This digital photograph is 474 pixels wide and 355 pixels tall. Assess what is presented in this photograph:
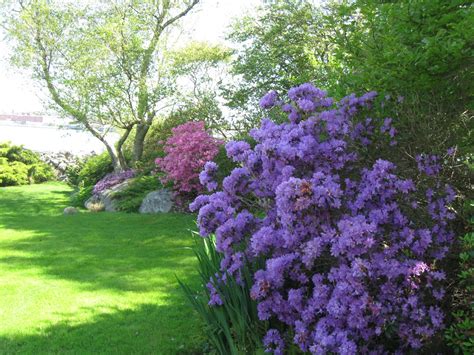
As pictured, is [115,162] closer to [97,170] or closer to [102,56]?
[97,170]

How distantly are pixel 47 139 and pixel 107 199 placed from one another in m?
20.3

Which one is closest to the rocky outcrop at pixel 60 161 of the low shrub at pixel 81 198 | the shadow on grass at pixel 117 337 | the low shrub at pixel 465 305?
the low shrub at pixel 81 198

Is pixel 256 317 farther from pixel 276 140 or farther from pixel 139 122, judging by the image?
pixel 139 122

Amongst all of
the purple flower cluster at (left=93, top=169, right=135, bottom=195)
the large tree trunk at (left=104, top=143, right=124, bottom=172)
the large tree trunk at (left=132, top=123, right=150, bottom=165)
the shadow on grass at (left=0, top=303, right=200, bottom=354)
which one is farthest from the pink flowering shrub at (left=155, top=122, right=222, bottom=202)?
the large tree trunk at (left=104, top=143, right=124, bottom=172)

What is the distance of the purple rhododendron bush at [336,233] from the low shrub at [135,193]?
424 inches

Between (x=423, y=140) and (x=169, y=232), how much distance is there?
298 inches

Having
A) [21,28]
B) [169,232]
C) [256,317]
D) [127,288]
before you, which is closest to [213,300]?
[256,317]

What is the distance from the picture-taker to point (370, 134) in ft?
11.5

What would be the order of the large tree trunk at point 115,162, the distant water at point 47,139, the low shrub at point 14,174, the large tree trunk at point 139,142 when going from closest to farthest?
the large tree trunk at point 139,142, the large tree trunk at point 115,162, the low shrub at point 14,174, the distant water at point 47,139

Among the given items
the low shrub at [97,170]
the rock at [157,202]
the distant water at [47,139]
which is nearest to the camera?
the rock at [157,202]

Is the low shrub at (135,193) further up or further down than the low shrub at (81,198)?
further up

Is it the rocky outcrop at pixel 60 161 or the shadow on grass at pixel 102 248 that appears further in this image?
the rocky outcrop at pixel 60 161

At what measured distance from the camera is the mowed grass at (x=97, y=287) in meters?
4.53

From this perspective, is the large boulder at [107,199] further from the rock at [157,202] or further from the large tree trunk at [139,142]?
the large tree trunk at [139,142]
